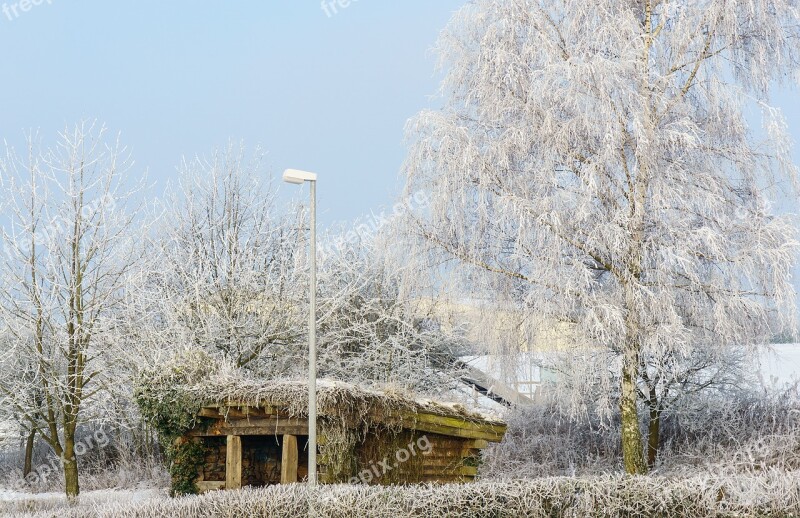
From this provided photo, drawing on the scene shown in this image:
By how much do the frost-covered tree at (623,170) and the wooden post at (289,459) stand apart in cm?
458

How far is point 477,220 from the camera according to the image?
1517cm

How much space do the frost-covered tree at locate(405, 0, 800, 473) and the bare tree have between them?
7.76m

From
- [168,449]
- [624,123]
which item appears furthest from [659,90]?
[168,449]

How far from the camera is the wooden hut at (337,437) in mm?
11766

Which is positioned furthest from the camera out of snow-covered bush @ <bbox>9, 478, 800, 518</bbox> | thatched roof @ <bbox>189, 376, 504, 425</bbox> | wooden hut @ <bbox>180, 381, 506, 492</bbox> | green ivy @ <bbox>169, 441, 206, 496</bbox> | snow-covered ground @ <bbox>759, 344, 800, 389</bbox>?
snow-covered ground @ <bbox>759, 344, 800, 389</bbox>

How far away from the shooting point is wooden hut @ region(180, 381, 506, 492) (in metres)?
11.8

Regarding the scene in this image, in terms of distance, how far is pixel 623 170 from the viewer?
14648 mm

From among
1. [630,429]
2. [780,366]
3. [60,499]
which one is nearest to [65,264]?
[60,499]

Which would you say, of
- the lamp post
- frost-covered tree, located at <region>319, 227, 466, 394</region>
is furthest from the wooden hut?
frost-covered tree, located at <region>319, 227, 466, 394</region>

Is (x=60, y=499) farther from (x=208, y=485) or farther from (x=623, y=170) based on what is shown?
(x=623, y=170)

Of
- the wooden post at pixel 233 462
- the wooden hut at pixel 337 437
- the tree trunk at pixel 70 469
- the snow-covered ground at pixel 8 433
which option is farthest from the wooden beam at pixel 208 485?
the snow-covered ground at pixel 8 433

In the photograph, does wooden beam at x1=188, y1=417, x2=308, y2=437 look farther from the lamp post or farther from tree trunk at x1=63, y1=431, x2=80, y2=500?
tree trunk at x1=63, y1=431, x2=80, y2=500

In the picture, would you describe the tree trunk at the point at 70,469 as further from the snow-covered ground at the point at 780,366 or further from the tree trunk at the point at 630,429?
the snow-covered ground at the point at 780,366

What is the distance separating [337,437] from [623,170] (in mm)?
6981
